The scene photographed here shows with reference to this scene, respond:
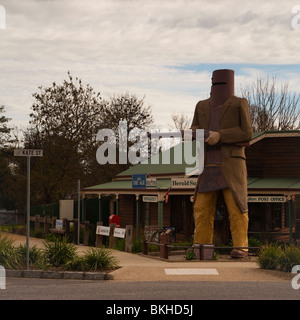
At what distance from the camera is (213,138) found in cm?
1795

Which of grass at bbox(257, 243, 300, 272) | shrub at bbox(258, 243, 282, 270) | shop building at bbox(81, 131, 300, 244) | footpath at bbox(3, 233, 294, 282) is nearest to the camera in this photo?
footpath at bbox(3, 233, 294, 282)

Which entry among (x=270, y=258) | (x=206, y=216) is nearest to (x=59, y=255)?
(x=206, y=216)

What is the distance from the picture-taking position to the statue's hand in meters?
17.9

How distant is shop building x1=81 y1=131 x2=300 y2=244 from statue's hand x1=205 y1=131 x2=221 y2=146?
4425 millimetres

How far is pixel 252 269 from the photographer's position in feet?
49.4

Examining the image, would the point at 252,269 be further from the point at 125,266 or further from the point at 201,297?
the point at 201,297

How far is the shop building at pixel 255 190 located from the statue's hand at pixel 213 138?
Result: 4.42m

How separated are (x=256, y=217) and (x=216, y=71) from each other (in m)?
10.1

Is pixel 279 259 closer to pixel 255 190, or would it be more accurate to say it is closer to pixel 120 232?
pixel 120 232

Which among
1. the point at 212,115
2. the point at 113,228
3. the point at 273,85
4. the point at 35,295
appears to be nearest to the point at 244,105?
the point at 212,115

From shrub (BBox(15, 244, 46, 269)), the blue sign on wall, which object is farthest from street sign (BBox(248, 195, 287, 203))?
shrub (BBox(15, 244, 46, 269))

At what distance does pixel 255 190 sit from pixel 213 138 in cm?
642

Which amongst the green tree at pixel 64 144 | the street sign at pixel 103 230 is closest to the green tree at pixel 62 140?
the green tree at pixel 64 144

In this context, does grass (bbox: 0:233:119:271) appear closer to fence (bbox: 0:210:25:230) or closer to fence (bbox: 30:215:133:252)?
fence (bbox: 30:215:133:252)
